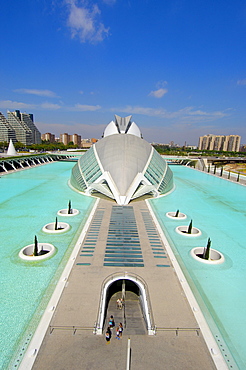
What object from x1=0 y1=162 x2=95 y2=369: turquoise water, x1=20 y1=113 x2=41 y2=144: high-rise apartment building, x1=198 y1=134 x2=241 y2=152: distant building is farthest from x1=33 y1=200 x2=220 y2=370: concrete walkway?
x1=198 y1=134 x2=241 y2=152: distant building

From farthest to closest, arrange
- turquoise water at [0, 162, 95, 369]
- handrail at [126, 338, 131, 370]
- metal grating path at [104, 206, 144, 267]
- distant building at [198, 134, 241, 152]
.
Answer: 1. distant building at [198, 134, 241, 152]
2. metal grating path at [104, 206, 144, 267]
3. turquoise water at [0, 162, 95, 369]
4. handrail at [126, 338, 131, 370]

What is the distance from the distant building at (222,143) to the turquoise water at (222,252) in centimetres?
14517

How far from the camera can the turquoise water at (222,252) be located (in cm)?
716

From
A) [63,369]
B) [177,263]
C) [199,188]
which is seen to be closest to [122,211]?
[177,263]

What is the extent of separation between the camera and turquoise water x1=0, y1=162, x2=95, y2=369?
21.5 feet

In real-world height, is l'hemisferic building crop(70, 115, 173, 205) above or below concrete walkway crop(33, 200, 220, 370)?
above

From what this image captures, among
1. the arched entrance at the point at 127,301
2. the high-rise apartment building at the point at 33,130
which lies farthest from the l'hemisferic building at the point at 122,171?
the high-rise apartment building at the point at 33,130

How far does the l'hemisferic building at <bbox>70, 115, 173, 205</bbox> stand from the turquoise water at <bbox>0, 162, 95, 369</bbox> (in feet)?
7.27

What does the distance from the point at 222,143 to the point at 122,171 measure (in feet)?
526

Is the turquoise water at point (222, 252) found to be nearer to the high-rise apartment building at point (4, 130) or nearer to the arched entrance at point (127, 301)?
the arched entrance at point (127, 301)

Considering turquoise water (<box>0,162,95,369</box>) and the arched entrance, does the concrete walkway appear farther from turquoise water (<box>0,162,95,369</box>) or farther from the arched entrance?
turquoise water (<box>0,162,95,369</box>)

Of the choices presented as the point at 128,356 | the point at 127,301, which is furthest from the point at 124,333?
the point at 127,301

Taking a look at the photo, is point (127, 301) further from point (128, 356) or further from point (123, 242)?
point (123, 242)

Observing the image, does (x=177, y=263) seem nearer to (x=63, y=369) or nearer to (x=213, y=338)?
(x=213, y=338)
